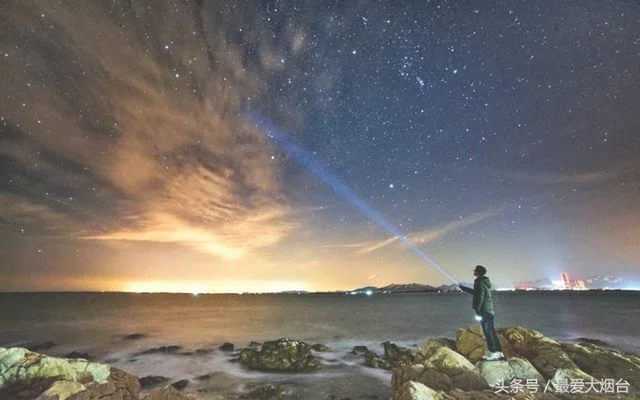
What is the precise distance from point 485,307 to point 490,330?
0.93 m

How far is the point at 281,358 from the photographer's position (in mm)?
23938

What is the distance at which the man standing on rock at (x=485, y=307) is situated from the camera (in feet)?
38.7

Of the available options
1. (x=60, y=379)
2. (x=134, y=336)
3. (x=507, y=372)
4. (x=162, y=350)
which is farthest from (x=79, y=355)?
(x=507, y=372)

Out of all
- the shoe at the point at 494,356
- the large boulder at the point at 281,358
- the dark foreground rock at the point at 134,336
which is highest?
the shoe at the point at 494,356

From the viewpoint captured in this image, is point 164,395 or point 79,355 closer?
point 164,395

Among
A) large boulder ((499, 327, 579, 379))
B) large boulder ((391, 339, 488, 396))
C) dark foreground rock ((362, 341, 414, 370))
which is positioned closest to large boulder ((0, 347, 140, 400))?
large boulder ((391, 339, 488, 396))

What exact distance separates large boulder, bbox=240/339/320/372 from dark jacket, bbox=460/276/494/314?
1504cm

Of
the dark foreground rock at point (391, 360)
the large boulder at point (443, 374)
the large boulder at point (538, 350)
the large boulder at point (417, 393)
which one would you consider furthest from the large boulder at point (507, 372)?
the dark foreground rock at point (391, 360)

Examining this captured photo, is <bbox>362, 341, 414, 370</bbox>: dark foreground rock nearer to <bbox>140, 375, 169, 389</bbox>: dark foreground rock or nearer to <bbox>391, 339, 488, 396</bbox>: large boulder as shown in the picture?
<bbox>391, 339, 488, 396</bbox>: large boulder

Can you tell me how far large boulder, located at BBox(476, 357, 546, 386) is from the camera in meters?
11.0

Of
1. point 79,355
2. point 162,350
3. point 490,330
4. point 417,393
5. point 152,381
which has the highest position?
point 490,330

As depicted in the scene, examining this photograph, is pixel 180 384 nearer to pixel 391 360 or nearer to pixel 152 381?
pixel 152 381

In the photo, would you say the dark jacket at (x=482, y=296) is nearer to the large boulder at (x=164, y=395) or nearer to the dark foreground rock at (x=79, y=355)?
the large boulder at (x=164, y=395)

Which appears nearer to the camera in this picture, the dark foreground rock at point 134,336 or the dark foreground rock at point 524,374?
the dark foreground rock at point 524,374
